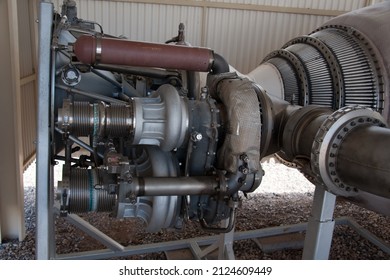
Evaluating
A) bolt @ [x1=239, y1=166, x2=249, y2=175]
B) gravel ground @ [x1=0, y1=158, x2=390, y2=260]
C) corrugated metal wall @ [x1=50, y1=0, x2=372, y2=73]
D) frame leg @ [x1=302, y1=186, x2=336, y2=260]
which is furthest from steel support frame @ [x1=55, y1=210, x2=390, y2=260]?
corrugated metal wall @ [x1=50, y1=0, x2=372, y2=73]

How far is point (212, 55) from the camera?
1.40 metres

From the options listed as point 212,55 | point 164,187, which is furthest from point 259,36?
point 164,187

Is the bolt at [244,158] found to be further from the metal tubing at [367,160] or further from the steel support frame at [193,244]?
the steel support frame at [193,244]

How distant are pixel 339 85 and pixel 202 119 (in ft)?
2.74

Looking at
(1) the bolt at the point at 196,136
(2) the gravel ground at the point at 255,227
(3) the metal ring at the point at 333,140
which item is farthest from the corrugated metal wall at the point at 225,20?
(3) the metal ring at the point at 333,140

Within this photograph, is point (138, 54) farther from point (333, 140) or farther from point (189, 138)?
point (333, 140)

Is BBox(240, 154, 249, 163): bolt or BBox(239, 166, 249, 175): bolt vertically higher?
BBox(240, 154, 249, 163): bolt

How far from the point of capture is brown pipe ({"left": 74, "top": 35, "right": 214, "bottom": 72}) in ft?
4.15

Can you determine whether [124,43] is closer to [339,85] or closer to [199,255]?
[339,85]

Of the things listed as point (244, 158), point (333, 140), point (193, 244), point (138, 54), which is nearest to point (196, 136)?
point (244, 158)

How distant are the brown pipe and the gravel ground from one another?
1.61m

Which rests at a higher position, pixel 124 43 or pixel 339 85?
pixel 124 43

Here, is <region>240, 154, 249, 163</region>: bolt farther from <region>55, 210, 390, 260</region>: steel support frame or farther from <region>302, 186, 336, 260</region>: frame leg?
<region>55, 210, 390, 260</region>: steel support frame

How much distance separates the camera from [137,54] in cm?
129
